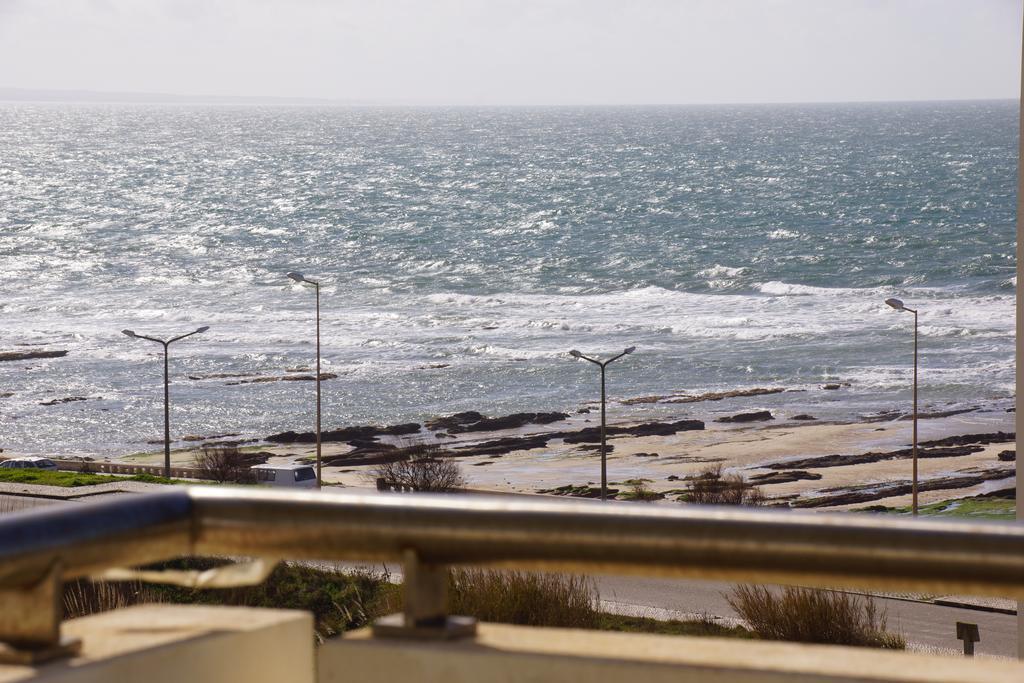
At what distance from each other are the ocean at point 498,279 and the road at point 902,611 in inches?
1276

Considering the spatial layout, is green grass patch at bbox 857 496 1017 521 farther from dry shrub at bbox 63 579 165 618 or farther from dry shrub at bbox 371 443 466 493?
dry shrub at bbox 63 579 165 618

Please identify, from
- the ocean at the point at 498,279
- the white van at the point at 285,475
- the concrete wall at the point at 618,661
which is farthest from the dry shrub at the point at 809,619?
the ocean at the point at 498,279

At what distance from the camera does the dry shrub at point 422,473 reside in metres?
43.7

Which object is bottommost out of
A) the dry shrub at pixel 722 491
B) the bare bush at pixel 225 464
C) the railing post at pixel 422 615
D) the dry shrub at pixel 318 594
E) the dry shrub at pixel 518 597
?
the bare bush at pixel 225 464

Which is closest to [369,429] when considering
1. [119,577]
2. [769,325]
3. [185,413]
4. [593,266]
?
[185,413]

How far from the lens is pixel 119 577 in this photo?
2400mm

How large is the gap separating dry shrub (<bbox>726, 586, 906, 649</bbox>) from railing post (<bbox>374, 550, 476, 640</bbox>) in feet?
57.5

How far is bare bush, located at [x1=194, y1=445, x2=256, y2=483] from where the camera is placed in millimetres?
48062

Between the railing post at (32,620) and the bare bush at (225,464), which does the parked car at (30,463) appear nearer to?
the bare bush at (225,464)

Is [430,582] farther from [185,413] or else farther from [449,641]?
[185,413]

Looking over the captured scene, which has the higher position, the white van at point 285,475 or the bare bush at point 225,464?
the white van at point 285,475

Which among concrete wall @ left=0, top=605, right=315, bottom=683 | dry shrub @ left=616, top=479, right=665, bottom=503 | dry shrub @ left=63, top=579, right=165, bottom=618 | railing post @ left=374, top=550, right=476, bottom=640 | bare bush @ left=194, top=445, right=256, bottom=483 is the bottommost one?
bare bush @ left=194, top=445, right=256, bottom=483

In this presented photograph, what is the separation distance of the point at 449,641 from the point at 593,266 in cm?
10202

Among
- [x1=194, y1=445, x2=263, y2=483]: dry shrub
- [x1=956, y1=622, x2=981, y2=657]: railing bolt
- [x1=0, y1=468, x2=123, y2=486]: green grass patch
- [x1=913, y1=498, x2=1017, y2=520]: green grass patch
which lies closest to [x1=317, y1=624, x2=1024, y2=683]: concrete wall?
[x1=956, y1=622, x2=981, y2=657]: railing bolt
